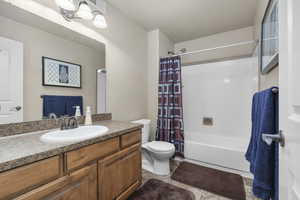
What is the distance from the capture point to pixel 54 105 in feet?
4.28

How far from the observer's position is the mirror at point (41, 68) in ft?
3.45

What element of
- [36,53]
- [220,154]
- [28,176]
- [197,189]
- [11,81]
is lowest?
[197,189]

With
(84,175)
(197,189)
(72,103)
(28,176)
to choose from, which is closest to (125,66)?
(72,103)

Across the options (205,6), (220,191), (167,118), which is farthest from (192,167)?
(205,6)

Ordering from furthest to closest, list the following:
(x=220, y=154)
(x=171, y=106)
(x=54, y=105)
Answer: (x=171, y=106), (x=220, y=154), (x=54, y=105)

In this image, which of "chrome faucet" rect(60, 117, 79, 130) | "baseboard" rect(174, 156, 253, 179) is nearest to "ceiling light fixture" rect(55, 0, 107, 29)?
"chrome faucet" rect(60, 117, 79, 130)

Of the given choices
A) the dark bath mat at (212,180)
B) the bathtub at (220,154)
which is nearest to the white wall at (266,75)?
the bathtub at (220,154)

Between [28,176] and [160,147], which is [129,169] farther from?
[28,176]

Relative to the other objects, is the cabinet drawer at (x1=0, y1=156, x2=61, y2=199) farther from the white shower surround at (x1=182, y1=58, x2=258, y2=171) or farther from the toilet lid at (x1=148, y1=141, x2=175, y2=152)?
the white shower surround at (x1=182, y1=58, x2=258, y2=171)

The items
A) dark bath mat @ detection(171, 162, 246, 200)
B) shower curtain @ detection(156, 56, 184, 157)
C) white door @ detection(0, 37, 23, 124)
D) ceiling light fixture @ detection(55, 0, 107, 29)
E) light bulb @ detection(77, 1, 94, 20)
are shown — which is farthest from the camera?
shower curtain @ detection(156, 56, 184, 157)

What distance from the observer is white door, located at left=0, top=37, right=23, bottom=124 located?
1027 millimetres

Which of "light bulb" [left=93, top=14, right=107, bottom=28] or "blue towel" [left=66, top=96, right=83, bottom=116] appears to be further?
"light bulb" [left=93, top=14, right=107, bottom=28]

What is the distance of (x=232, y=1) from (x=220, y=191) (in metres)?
2.39

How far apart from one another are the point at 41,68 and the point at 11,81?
236mm
